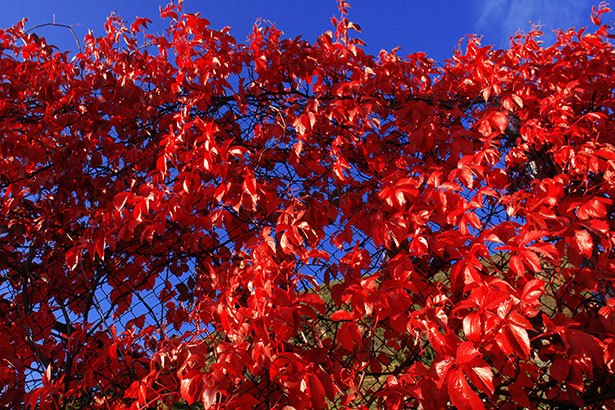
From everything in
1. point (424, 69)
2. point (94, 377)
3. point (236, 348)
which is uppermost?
point (424, 69)

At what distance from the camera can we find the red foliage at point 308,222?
170 cm

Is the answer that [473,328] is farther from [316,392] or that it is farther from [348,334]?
[316,392]

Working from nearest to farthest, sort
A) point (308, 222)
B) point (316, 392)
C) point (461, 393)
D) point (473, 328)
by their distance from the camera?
point (461, 393) → point (473, 328) → point (316, 392) → point (308, 222)

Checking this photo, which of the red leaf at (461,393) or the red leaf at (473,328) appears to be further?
the red leaf at (473,328)

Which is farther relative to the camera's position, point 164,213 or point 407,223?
point 164,213

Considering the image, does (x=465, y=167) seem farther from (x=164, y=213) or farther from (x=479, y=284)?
(x=164, y=213)

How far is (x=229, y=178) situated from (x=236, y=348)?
829 mm

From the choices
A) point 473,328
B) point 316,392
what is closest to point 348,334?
point 316,392

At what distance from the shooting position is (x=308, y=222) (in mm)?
2217

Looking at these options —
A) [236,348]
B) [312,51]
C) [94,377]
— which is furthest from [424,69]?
[94,377]

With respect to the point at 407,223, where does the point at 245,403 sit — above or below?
below

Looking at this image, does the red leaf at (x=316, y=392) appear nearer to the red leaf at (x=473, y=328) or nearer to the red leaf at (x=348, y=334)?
the red leaf at (x=348, y=334)

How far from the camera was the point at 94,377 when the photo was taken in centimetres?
233

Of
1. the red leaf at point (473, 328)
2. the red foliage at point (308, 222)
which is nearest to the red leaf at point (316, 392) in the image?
the red foliage at point (308, 222)
